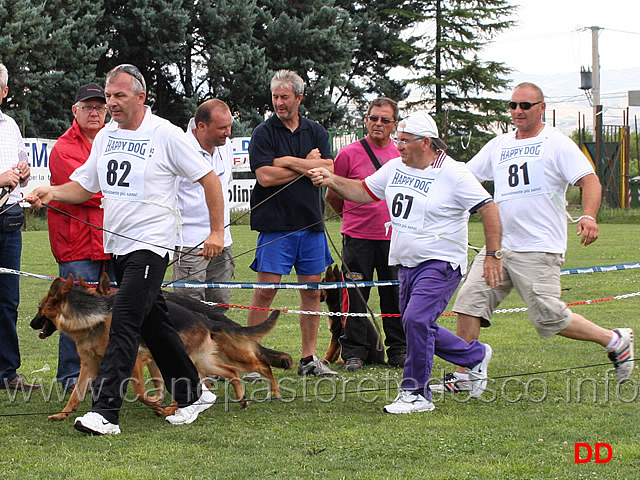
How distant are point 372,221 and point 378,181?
124cm

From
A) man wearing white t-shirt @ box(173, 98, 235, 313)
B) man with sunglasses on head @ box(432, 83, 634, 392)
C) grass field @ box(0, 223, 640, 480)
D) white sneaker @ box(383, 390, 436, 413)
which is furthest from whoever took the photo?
man wearing white t-shirt @ box(173, 98, 235, 313)

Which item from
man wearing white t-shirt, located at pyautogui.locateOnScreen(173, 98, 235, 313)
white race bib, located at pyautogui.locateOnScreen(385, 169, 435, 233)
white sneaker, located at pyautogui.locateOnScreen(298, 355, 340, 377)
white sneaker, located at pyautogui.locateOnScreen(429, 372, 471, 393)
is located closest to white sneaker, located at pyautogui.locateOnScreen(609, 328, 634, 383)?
white sneaker, located at pyautogui.locateOnScreen(429, 372, 471, 393)

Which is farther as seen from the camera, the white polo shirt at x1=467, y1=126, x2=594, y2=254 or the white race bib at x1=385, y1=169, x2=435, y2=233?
the white polo shirt at x1=467, y1=126, x2=594, y2=254

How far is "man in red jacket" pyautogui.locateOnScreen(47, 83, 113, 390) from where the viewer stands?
18.9 feet

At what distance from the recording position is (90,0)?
1129 inches

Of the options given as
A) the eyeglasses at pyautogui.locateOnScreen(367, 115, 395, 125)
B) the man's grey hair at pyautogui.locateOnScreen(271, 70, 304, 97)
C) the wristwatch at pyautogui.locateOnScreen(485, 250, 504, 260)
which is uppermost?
the man's grey hair at pyautogui.locateOnScreen(271, 70, 304, 97)

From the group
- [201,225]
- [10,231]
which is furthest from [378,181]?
[10,231]

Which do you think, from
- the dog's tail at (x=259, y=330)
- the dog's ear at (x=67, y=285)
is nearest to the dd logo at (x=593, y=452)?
the dog's tail at (x=259, y=330)

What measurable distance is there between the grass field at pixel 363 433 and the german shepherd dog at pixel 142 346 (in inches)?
7.8

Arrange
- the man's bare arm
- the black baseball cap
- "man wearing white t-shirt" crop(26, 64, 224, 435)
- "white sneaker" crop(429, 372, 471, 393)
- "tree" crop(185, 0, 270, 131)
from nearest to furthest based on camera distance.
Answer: "man wearing white t-shirt" crop(26, 64, 224, 435)
the man's bare arm
"white sneaker" crop(429, 372, 471, 393)
the black baseball cap
"tree" crop(185, 0, 270, 131)

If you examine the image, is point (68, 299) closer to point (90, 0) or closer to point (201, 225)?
point (201, 225)

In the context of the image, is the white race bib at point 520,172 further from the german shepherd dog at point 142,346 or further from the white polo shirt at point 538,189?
the german shepherd dog at point 142,346

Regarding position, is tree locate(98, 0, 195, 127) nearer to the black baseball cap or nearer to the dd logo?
the black baseball cap

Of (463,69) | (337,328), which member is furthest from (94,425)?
(463,69)
